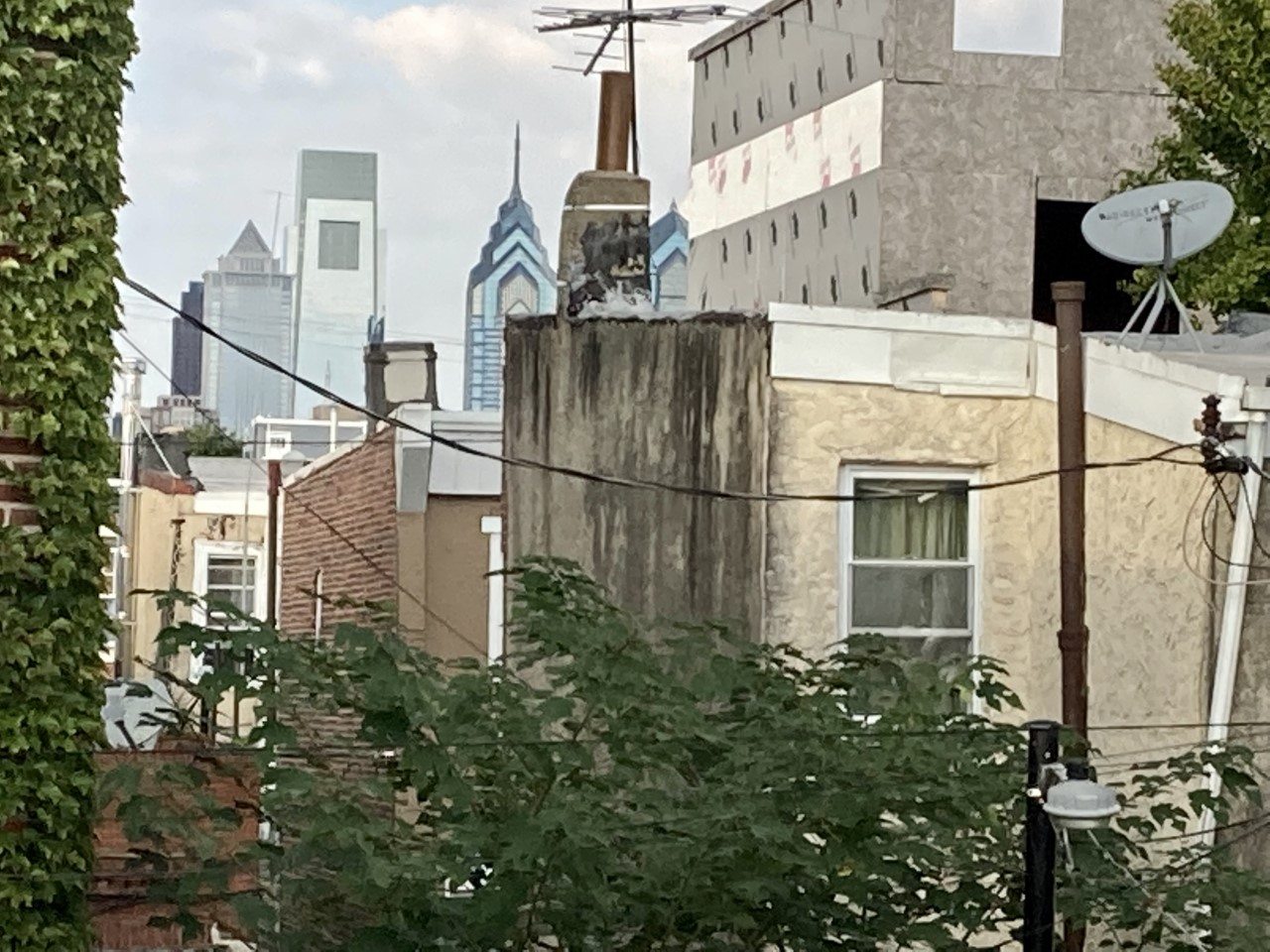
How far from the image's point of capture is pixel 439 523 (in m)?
22.5

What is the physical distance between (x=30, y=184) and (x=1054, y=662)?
8494 millimetres

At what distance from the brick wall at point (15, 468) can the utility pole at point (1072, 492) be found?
22.8 feet

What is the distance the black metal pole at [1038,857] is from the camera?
9.34m

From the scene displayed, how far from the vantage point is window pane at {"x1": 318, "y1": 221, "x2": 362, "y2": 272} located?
190000mm

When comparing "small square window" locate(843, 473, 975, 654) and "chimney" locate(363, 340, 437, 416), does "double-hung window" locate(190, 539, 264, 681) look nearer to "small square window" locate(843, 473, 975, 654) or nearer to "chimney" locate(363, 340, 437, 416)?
"chimney" locate(363, 340, 437, 416)

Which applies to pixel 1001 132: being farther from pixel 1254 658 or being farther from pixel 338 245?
pixel 338 245

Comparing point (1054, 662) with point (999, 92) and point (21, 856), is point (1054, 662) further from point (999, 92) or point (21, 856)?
point (999, 92)

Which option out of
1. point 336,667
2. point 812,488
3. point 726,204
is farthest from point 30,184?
point 726,204

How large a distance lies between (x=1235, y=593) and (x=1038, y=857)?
4.00 m

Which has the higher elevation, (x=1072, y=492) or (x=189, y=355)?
(x=189, y=355)

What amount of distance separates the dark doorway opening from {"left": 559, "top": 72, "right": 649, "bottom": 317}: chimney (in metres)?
17.1

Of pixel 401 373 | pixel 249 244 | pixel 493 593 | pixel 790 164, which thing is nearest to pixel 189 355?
pixel 249 244

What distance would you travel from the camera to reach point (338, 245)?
7569 inches

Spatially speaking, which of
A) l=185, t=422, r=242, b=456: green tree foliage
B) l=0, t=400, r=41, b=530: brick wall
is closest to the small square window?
l=0, t=400, r=41, b=530: brick wall
